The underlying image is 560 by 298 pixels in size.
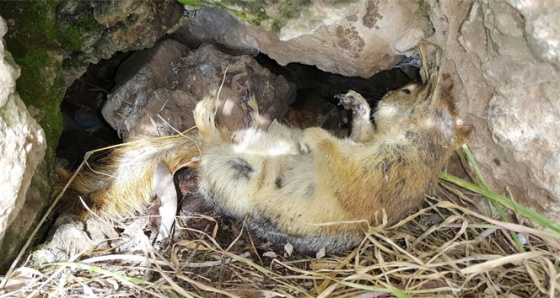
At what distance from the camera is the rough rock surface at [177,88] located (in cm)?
327

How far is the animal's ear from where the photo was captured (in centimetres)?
290

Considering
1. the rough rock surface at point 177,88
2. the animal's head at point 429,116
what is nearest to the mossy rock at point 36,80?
the rough rock surface at point 177,88

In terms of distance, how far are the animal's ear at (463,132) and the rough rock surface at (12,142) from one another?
6.75 ft

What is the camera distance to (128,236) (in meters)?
3.08

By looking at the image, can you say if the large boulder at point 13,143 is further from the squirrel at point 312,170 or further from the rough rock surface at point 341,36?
the rough rock surface at point 341,36

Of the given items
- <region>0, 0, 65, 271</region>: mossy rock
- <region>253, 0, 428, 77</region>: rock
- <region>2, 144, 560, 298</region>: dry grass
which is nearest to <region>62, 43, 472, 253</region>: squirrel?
<region>2, 144, 560, 298</region>: dry grass

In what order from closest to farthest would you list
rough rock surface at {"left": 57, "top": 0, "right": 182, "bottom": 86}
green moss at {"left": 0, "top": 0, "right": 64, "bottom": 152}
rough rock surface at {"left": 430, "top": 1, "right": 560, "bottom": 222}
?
rough rock surface at {"left": 430, "top": 1, "right": 560, "bottom": 222}, green moss at {"left": 0, "top": 0, "right": 64, "bottom": 152}, rough rock surface at {"left": 57, "top": 0, "right": 182, "bottom": 86}

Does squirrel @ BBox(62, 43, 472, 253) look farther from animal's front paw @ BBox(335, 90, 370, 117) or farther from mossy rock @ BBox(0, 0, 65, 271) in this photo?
mossy rock @ BBox(0, 0, 65, 271)

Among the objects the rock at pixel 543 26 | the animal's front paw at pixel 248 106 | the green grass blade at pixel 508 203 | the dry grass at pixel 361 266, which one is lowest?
the dry grass at pixel 361 266

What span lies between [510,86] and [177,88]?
1895mm

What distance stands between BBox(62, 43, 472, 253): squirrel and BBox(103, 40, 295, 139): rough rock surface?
133mm

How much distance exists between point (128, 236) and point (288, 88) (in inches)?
53.7

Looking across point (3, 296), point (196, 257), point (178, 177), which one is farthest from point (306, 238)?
point (3, 296)

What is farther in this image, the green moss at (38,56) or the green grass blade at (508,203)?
the green grass blade at (508,203)
